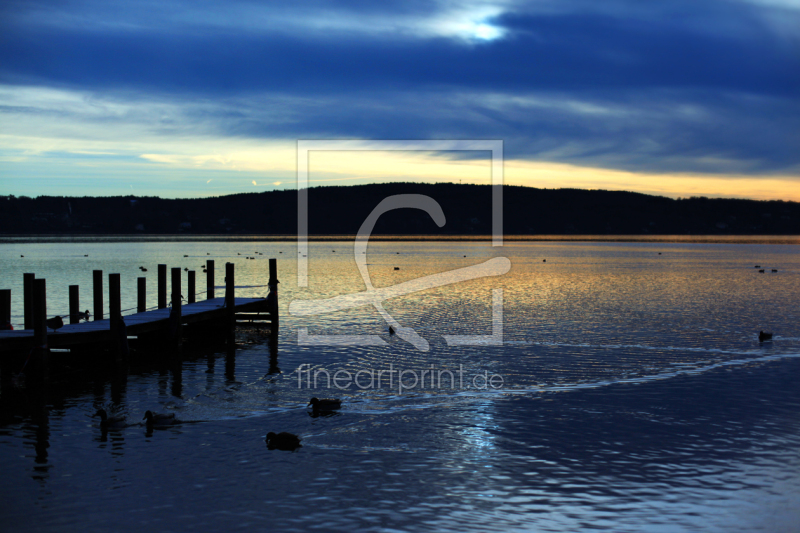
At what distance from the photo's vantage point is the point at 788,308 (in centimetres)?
4128

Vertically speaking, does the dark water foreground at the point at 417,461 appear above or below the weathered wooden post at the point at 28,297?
below

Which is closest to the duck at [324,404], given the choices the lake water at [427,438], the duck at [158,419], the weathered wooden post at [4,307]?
the lake water at [427,438]

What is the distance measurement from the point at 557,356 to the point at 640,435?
9.62 m

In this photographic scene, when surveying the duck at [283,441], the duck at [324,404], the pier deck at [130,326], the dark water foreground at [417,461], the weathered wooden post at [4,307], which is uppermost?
the weathered wooden post at [4,307]

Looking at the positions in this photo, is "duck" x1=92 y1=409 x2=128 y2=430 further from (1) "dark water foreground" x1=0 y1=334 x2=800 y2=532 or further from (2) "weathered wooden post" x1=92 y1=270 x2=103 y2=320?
(2) "weathered wooden post" x1=92 y1=270 x2=103 y2=320

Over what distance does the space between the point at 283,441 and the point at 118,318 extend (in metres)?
12.1

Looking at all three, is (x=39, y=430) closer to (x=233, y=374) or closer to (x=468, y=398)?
(x=233, y=374)

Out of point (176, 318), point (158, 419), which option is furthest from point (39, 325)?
point (176, 318)

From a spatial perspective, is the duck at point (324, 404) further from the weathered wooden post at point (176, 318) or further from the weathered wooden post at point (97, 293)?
the weathered wooden post at point (97, 293)

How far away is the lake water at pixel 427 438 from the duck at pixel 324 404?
20.5 inches

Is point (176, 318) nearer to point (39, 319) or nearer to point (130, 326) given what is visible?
point (130, 326)

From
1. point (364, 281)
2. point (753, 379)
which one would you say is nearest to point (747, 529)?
point (753, 379)

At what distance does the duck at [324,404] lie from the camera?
1649 cm

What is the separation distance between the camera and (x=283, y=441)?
1389 centimetres
